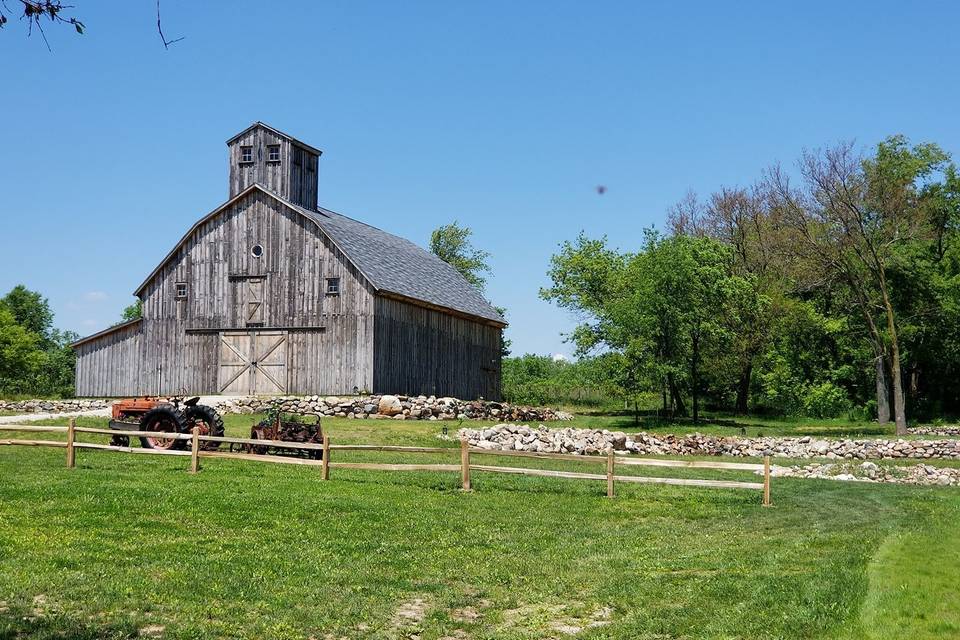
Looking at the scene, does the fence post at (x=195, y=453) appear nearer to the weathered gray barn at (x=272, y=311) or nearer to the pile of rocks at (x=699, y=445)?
the pile of rocks at (x=699, y=445)

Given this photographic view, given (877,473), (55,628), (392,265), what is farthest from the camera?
(392,265)

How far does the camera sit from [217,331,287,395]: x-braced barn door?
131 feet

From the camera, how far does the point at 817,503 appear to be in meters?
19.2

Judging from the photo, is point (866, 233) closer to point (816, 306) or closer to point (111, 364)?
point (816, 306)

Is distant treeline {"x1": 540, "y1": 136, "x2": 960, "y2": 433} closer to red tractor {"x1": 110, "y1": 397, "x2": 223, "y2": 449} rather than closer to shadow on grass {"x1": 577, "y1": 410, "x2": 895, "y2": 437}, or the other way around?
shadow on grass {"x1": 577, "y1": 410, "x2": 895, "y2": 437}

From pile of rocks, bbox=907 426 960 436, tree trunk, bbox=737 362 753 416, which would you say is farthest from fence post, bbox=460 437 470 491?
tree trunk, bbox=737 362 753 416

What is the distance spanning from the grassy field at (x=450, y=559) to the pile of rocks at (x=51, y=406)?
1807 cm

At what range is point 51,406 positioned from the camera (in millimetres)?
38375

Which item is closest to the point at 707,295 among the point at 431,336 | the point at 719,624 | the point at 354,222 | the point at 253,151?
the point at 431,336

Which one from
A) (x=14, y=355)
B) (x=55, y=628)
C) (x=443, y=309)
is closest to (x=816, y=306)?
(x=443, y=309)

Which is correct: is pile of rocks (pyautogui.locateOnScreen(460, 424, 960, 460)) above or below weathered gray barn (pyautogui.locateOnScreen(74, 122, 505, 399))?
below

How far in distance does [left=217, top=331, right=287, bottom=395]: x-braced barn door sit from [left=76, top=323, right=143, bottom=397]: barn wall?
4.18 meters

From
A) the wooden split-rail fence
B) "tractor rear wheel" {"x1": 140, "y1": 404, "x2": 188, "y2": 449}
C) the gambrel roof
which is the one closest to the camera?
the wooden split-rail fence

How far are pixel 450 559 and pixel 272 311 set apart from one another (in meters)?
28.5
